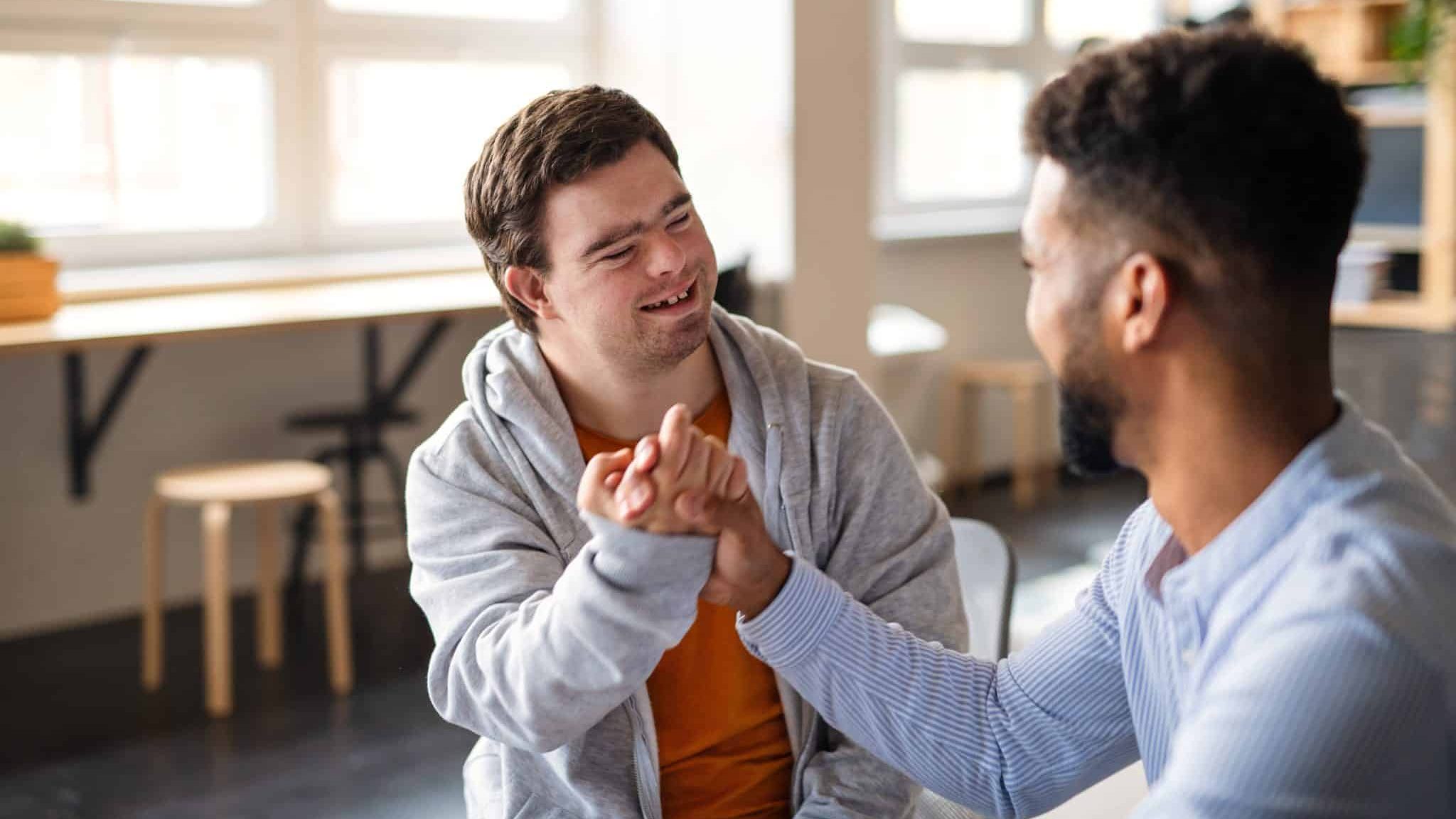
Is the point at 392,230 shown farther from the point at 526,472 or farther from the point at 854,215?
the point at 526,472

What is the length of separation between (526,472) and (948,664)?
418mm

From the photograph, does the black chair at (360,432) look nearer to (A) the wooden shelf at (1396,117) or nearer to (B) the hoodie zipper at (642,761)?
(B) the hoodie zipper at (642,761)

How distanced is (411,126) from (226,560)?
5.36 feet

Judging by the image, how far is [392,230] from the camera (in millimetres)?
4527

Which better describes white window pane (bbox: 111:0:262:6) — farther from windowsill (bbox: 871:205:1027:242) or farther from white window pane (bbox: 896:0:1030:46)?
white window pane (bbox: 896:0:1030:46)

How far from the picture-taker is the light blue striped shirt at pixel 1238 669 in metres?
0.86

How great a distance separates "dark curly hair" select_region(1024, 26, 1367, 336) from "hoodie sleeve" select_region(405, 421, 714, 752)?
417mm

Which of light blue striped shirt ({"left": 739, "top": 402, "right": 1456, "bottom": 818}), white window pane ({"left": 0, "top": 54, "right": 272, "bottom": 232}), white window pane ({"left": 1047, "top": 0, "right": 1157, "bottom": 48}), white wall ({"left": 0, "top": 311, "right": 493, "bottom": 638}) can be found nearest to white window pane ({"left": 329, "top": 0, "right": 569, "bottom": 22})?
white window pane ({"left": 0, "top": 54, "right": 272, "bottom": 232})

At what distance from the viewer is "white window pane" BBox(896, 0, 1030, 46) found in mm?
5559

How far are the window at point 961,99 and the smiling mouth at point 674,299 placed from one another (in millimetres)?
3955

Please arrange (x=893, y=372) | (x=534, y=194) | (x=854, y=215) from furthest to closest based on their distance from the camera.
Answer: (x=893, y=372), (x=854, y=215), (x=534, y=194)

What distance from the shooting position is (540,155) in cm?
141

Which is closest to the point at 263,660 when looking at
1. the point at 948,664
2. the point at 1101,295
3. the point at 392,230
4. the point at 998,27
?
the point at 392,230

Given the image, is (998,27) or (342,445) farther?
(998,27)
